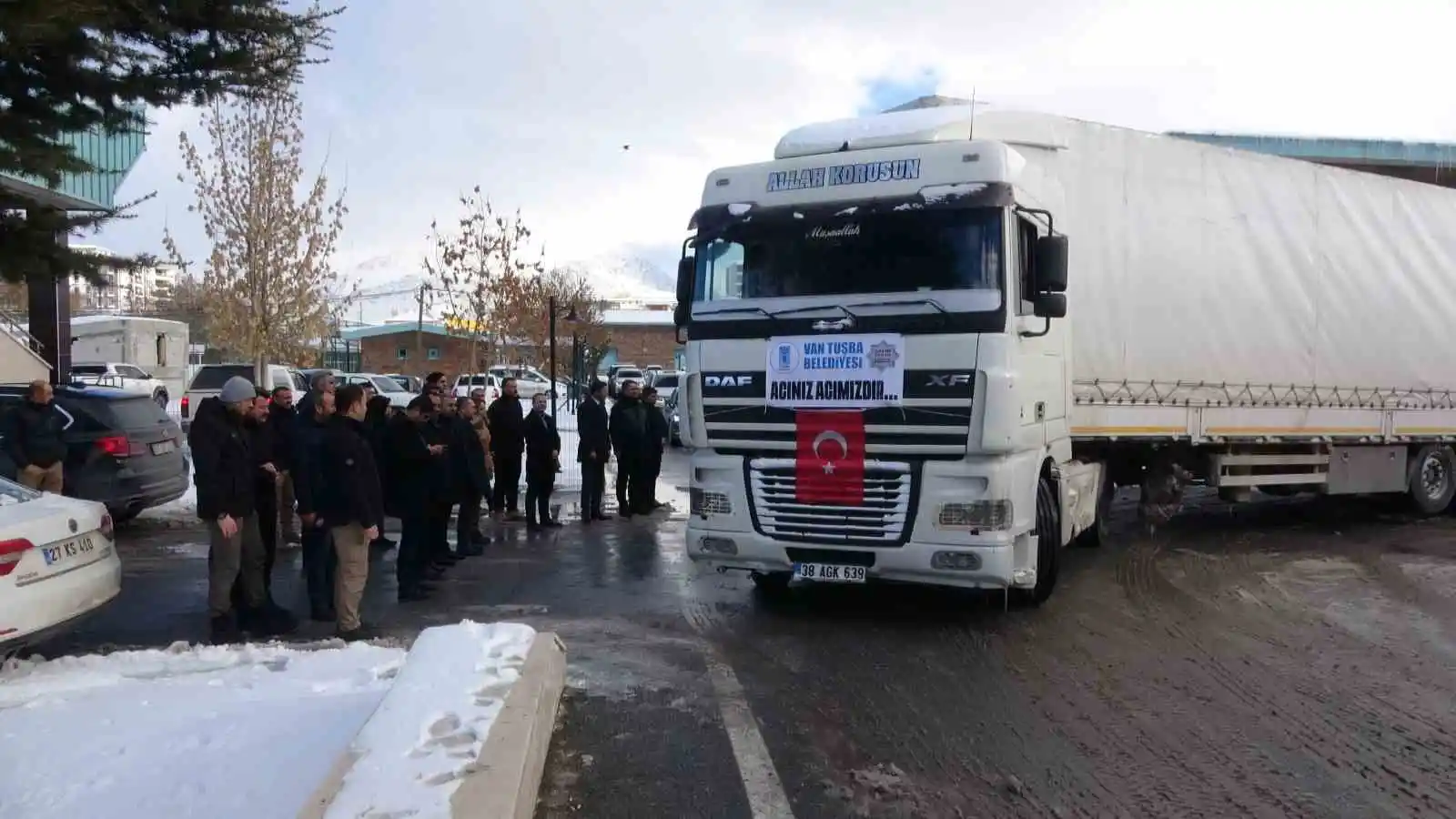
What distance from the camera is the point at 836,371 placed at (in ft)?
24.4

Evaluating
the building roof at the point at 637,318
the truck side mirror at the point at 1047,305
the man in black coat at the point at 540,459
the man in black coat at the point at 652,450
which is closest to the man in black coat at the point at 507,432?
the man in black coat at the point at 540,459

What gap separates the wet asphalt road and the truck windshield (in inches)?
95.7

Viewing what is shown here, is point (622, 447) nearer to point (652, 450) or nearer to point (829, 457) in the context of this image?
point (652, 450)

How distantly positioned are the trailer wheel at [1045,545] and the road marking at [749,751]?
2747mm

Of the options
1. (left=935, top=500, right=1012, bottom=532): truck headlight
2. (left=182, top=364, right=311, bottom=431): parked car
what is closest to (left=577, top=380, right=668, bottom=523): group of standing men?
(left=935, top=500, right=1012, bottom=532): truck headlight

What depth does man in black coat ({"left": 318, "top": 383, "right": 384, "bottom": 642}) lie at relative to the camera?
Result: 732 cm

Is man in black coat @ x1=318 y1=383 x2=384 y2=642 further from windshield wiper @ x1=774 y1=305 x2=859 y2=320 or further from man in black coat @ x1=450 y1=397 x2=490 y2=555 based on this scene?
windshield wiper @ x1=774 y1=305 x2=859 y2=320

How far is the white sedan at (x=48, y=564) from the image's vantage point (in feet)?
18.6

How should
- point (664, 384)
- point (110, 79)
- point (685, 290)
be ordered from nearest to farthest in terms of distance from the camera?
point (110, 79) → point (685, 290) → point (664, 384)

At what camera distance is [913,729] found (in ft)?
17.8

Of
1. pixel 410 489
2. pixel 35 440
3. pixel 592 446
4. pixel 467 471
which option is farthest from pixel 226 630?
pixel 592 446

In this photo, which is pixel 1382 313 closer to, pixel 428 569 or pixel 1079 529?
pixel 1079 529

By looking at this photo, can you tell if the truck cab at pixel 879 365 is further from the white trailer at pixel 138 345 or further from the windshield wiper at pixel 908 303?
the white trailer at pixel 138 345

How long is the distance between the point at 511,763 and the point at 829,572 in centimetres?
377
